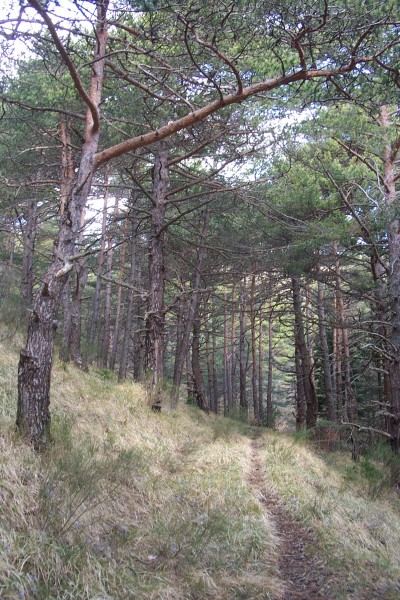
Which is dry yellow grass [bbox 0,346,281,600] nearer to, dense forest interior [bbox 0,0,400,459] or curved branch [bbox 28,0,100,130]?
dense forest interior [bbox 0,0,400,459]

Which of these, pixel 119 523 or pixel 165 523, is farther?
pixel 165 523

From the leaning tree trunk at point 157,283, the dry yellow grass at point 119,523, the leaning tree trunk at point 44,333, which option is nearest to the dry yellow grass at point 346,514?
the dry yellow grass at point 119,523

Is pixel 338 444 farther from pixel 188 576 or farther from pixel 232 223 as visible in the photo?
pixel 188 576

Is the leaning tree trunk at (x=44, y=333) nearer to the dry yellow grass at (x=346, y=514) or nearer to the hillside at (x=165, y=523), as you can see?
the hillside at (x=165, y=523)

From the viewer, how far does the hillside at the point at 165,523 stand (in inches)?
114

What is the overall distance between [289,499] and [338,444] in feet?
20.4

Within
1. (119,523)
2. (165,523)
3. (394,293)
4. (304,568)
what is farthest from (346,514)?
(394,293)

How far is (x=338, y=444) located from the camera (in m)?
11.2

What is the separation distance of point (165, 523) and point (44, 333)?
2.34 meters

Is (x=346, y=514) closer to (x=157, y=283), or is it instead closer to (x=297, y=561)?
(x=297, y=561)

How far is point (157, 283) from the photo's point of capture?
372 inches

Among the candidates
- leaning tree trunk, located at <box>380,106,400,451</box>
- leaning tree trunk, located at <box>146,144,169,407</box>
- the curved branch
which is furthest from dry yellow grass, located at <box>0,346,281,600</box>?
leaning tree trunk, located at <box>380,106,400,451</box>

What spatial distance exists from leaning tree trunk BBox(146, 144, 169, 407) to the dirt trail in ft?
13.7

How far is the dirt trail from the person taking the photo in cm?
337
